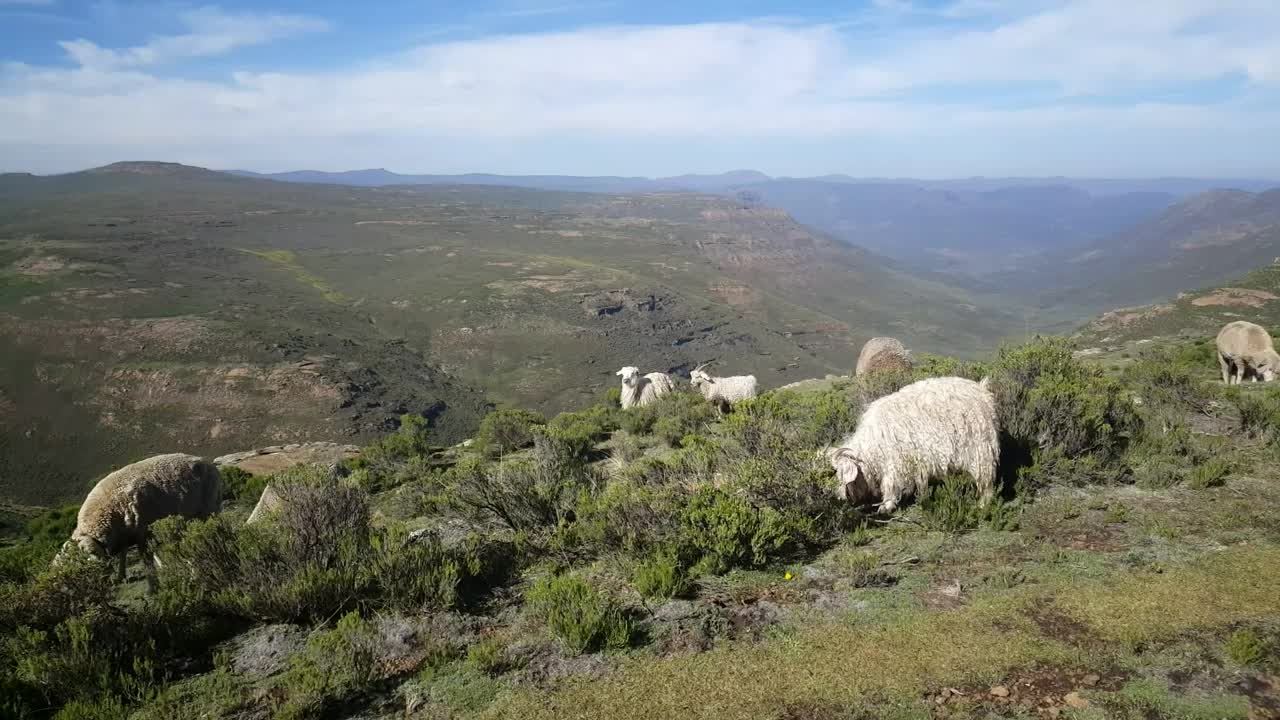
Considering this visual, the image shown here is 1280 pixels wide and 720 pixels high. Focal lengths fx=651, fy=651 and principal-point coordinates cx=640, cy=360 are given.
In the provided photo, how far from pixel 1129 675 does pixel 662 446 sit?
32.3 feet

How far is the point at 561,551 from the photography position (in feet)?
26.7

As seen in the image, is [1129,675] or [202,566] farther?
[202,566]

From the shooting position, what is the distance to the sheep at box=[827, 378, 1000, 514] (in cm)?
827

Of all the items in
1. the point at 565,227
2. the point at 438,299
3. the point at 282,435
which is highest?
the point at 565,227

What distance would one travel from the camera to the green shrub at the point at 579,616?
576cm

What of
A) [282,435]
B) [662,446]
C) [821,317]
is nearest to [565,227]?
[821,317]

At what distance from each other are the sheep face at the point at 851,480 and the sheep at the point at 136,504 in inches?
356

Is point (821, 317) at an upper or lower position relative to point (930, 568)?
lower

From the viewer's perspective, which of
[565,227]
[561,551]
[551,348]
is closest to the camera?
[561,551]

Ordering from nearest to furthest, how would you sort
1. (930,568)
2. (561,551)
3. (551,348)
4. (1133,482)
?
1. (930,568)
2. (561,551)
3. (1133,482)
4. (551,348)

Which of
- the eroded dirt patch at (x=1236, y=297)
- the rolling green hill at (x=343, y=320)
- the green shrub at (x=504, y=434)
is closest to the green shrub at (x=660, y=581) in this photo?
the green shrub at (x=504, y=434)

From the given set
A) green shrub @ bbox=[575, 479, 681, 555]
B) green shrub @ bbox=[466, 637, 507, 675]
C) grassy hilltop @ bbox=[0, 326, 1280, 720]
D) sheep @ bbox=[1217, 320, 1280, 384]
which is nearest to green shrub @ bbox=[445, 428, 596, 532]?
grassy hilltop @ bbox=[0, 326, 1280, 720]

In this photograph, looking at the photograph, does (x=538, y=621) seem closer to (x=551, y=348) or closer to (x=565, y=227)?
(x=551, y=348)

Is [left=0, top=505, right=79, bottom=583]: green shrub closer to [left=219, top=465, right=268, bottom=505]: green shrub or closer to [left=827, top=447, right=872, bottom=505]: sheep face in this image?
[left=219, top=465, right=268, bottom=505]: green shrub
